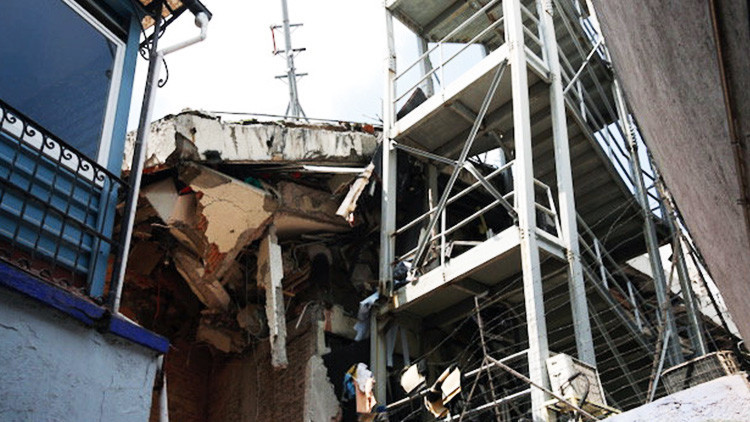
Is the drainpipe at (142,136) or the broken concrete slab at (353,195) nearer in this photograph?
the drainpipe at (142,136)

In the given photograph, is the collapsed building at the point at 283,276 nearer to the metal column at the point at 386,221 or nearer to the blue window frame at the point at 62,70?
the metal column at the point at 386,221

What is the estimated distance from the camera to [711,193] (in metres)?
3.11

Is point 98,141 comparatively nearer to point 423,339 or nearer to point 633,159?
point 423,339

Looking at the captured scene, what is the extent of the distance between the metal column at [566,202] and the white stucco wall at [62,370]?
505cm

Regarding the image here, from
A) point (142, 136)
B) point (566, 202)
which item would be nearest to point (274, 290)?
point (566, 202)

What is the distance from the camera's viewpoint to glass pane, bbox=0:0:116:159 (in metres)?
5.44

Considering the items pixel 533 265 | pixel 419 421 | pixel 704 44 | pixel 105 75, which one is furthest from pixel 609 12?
pixel 419 421

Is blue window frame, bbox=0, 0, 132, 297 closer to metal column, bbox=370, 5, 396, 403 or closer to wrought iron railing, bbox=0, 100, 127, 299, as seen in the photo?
wrought iron railing, bbox=0, 100, 127, 299

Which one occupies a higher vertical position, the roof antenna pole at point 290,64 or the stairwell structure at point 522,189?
the roof antenna pole at point 290,64

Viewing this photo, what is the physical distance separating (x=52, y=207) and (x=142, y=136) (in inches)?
44.8

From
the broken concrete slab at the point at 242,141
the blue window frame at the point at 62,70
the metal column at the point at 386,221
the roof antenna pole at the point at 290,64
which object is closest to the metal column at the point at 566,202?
the metal column at the point at 386,221

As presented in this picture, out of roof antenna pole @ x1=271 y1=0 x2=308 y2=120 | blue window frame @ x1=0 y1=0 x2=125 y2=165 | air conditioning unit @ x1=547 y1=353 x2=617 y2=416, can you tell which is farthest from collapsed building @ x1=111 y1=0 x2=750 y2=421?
roof antenna pole @ x1=271 y1=0 x2=308 y2=120

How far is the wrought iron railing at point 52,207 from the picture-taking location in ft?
15.8

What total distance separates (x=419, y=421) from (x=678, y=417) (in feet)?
18.3
